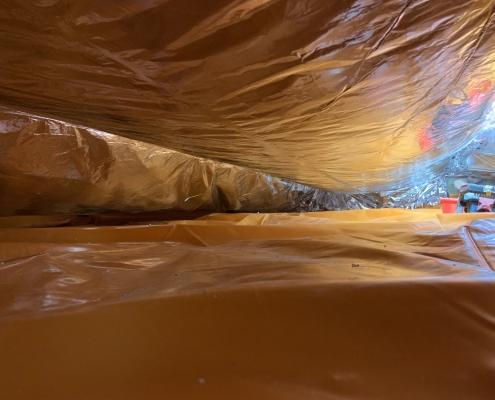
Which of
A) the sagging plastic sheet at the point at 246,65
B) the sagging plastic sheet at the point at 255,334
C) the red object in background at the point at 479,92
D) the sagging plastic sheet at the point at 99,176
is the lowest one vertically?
the sagging plastic sheet at the point at 255,334

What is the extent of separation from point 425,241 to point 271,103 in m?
0.57

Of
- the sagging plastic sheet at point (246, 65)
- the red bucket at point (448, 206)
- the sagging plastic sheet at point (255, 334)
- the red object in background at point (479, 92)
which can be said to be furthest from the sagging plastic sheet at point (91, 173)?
the red bucket at point (448, 206)

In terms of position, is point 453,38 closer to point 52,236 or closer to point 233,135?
point 233,135

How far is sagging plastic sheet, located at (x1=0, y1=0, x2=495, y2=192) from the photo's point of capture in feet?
1.54

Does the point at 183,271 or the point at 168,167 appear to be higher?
the point at 168,167

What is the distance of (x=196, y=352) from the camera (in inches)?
18.6

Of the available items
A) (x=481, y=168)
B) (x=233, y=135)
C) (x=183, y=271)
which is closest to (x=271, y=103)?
(x=233, y=135)

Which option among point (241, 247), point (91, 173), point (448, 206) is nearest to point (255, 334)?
point (241, 247)

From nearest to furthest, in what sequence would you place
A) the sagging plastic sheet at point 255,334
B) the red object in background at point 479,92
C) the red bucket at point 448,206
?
the sagging plastic sheet at point 255,334 < the red object in background at point 479,92 < the red bucket at point 448,206

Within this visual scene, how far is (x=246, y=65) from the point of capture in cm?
60

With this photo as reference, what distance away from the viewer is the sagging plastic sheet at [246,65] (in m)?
0.47

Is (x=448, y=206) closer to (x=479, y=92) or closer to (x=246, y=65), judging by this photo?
(x=479, y=92)

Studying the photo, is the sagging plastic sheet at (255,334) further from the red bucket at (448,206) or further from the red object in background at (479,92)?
the red bucket at (448,206)

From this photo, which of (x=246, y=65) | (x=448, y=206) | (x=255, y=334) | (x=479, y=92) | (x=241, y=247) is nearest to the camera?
(x=255, y=334)
